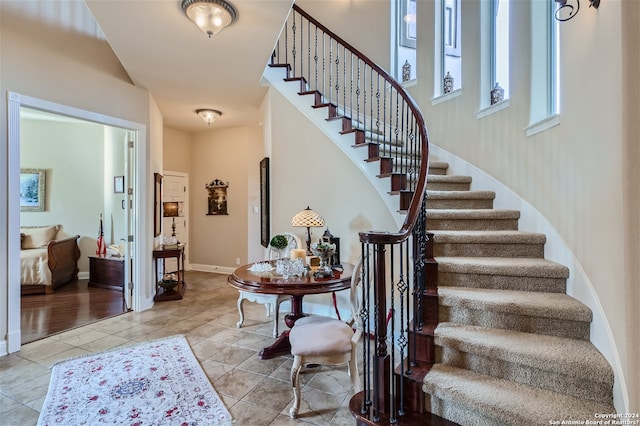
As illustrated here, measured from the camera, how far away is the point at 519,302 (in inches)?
76.2

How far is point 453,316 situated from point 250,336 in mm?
2022

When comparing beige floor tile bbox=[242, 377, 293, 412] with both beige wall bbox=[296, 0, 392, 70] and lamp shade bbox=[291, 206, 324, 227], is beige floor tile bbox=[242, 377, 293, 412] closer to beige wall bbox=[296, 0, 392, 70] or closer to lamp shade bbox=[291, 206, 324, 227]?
lamp shade bbox=[291, 206, 324, 227]

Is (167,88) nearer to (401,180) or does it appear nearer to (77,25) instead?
(77,25)

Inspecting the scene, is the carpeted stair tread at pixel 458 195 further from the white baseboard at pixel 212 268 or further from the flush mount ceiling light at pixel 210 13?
the white baseboard at pixel 212 268

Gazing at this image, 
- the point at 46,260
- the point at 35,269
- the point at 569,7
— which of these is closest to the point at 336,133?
the point at 569,7

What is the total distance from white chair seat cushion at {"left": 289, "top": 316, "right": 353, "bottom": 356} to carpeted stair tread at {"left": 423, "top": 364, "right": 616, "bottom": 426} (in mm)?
554

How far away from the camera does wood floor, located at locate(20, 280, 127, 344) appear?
11.1ft

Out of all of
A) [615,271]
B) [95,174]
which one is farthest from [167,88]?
[615,271]

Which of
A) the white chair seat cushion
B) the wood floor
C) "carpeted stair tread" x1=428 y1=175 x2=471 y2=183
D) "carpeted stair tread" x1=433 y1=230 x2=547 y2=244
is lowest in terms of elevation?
the wood floor

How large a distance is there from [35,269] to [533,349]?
6.01 metres

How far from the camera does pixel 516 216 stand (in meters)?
2.90

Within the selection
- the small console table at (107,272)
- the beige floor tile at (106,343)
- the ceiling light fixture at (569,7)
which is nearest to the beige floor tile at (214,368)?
the beige floor tile at (106,343)

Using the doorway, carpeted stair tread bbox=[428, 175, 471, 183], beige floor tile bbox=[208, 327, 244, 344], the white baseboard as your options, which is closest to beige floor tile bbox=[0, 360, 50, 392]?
beige floor tile bbox=[208, 327, 244, 344]

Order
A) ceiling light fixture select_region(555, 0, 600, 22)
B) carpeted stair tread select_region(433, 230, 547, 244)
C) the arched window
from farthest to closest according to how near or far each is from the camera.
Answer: the arched window → carpeted stair tread select_region(433, 230, 547, 244) → ceiling light fixture select_region(555, 0, 600, 22)
